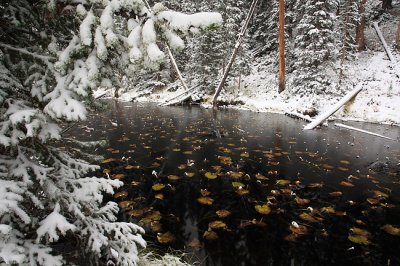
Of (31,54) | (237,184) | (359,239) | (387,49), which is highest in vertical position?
(387,49)

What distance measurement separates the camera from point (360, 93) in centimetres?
1984

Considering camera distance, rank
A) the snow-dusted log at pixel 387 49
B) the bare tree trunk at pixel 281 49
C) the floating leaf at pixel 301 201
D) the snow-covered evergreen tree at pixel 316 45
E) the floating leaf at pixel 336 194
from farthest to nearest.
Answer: the bare tree trunk at pixel 281 49 → the snow-dusted log at pixel 387 49 → the snow-covered evergreen tree at pixel 316 45 → the floating leaf at pixel 336 194 → the floating leaf at pixel 301 201

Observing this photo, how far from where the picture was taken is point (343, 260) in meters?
4.32

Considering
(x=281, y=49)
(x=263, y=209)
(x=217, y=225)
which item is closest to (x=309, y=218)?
(x=263, y=209)

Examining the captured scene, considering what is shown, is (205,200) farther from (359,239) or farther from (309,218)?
(359,239)

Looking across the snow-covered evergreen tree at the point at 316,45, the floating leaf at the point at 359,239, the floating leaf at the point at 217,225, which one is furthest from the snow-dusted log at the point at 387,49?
the floating leaf at the point at 217,225

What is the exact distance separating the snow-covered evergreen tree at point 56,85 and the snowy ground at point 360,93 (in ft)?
61.2

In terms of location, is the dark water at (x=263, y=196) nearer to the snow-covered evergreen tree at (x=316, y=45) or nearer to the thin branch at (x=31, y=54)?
the thin branch at (x=31, y=54)

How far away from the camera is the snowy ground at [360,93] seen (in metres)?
18.1

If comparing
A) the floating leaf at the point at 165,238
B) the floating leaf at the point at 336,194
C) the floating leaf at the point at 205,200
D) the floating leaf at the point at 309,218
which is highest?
the floating leaf at the point at 205,200

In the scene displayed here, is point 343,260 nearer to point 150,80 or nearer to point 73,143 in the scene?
point 73,143

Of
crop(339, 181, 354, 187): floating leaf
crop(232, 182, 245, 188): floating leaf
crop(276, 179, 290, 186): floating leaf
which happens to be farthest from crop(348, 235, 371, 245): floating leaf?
crop(232, 182, 245, 188): floating leaf

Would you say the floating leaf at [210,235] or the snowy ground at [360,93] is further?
the snowy ground at [360,93]

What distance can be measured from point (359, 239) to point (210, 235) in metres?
2.64
